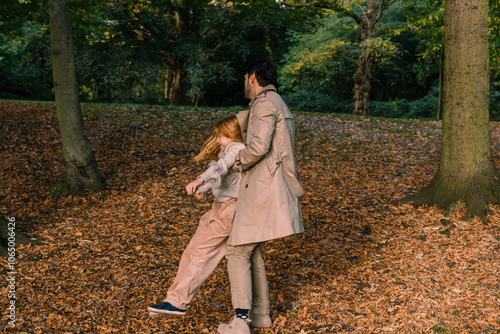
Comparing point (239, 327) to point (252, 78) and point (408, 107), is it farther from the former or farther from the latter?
point (408, 107)

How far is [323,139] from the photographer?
35.7ft

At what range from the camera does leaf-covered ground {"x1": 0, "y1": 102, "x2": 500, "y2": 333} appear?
13.3 ft

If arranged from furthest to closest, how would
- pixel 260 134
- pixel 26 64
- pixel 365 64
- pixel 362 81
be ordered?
pixel 26 64 < pixel 362 81 < pixel 365 64 < pixel 260 134

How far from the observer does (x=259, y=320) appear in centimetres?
369

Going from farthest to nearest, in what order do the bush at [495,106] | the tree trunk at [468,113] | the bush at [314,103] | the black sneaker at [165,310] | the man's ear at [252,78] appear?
the bush at [314,103] → the bush at [495,106] → the tree trunk at [468,113] → the black sneaker at [165,310] → the man's ear at [252,78]

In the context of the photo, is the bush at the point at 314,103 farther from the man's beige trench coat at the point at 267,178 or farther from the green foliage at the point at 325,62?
the man's beige trench coat at the point at 267,178

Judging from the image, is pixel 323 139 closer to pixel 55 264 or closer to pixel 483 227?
pixel 483 227

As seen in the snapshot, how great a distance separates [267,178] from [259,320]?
126 cm

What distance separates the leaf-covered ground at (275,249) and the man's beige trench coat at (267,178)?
1.13 m

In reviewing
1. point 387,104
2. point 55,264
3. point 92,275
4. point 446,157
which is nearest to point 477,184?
point 446,157

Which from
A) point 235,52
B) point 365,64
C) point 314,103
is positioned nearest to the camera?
point 365,64

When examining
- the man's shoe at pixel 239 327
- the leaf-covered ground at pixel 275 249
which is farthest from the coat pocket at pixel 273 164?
the leaf-covered ground at pixel 275 249

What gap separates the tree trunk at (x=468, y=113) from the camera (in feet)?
19.4

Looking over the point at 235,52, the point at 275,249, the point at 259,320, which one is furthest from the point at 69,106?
the point at 235,52
